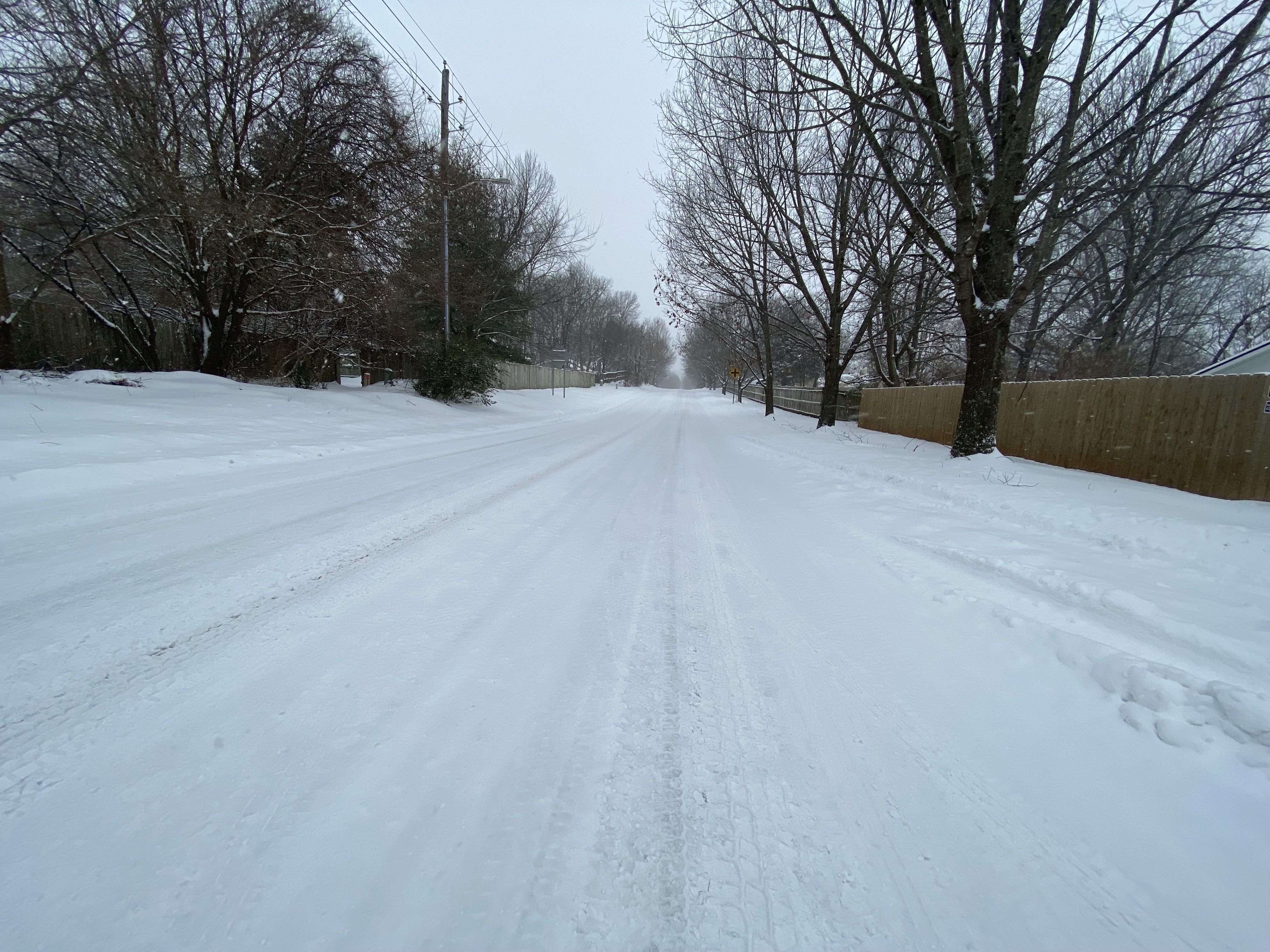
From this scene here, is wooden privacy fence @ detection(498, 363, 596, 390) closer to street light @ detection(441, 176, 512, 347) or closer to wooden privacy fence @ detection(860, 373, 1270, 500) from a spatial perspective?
street light @ detection(441, 176, 512, 347)

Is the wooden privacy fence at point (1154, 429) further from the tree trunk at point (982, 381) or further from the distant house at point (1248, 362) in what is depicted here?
the distant house at point (1248, 362)

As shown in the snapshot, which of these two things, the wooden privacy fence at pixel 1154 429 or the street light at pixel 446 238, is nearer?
the wooden privacy fence at pixel 1154 429

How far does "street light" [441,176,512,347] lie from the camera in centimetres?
1373

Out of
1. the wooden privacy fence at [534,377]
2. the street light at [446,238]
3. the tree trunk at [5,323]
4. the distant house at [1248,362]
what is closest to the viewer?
the tree trunk at [5,323]

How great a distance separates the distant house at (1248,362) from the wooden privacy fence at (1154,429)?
12.4ft

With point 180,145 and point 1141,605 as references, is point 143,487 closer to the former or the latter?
point 1141,605

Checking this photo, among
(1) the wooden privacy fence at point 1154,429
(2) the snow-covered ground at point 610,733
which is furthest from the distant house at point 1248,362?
(2) the snow-covered ground at point 610,733

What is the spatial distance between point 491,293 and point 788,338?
1157 centimetres

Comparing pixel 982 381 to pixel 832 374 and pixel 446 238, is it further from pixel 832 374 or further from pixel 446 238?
pixel 446 238

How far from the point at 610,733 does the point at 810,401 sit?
23.4 m

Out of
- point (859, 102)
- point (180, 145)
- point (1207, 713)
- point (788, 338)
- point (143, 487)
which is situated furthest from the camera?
point (788, 338)

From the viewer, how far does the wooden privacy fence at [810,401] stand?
19.7m

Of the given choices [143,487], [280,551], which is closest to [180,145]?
[143,487]

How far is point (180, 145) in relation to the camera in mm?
8992
